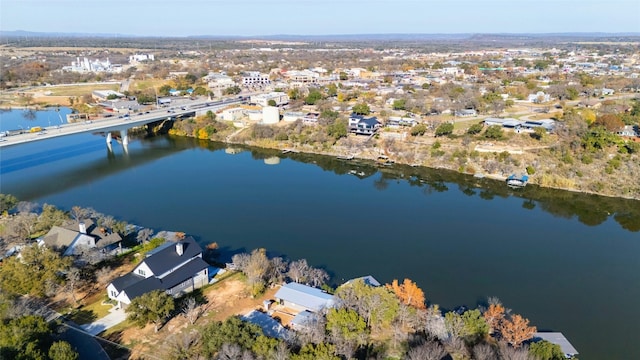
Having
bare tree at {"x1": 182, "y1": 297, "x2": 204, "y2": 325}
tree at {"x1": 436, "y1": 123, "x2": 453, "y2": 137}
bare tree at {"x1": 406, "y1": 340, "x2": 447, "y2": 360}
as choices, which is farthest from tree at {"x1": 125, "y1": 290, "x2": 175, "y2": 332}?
tree at {"x1": 436, "y1": 123, "x2": 453, "y2": 137}

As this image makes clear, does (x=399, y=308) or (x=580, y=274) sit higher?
(x=399, y=308)

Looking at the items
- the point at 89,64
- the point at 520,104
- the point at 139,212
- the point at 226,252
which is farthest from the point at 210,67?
the point at 226,252

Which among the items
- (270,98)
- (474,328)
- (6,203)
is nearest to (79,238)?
(6,203)

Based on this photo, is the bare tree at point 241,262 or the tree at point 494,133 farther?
the tree at point 494,133

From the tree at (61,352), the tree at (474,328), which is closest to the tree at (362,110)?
the tree at (474,328)

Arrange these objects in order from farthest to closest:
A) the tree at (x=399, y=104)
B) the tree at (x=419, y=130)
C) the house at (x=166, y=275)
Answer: the tree at (x=399, y=104), the tree at (x=419, y=130), the house at (x=166, y=275)

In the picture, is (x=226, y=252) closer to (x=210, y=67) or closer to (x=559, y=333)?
(x=559, y=333)

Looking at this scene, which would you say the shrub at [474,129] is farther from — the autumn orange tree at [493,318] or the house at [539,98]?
the autumn orange tree at [493,318]

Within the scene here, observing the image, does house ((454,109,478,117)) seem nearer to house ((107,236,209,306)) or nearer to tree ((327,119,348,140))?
tree ((327,119,348,140))
